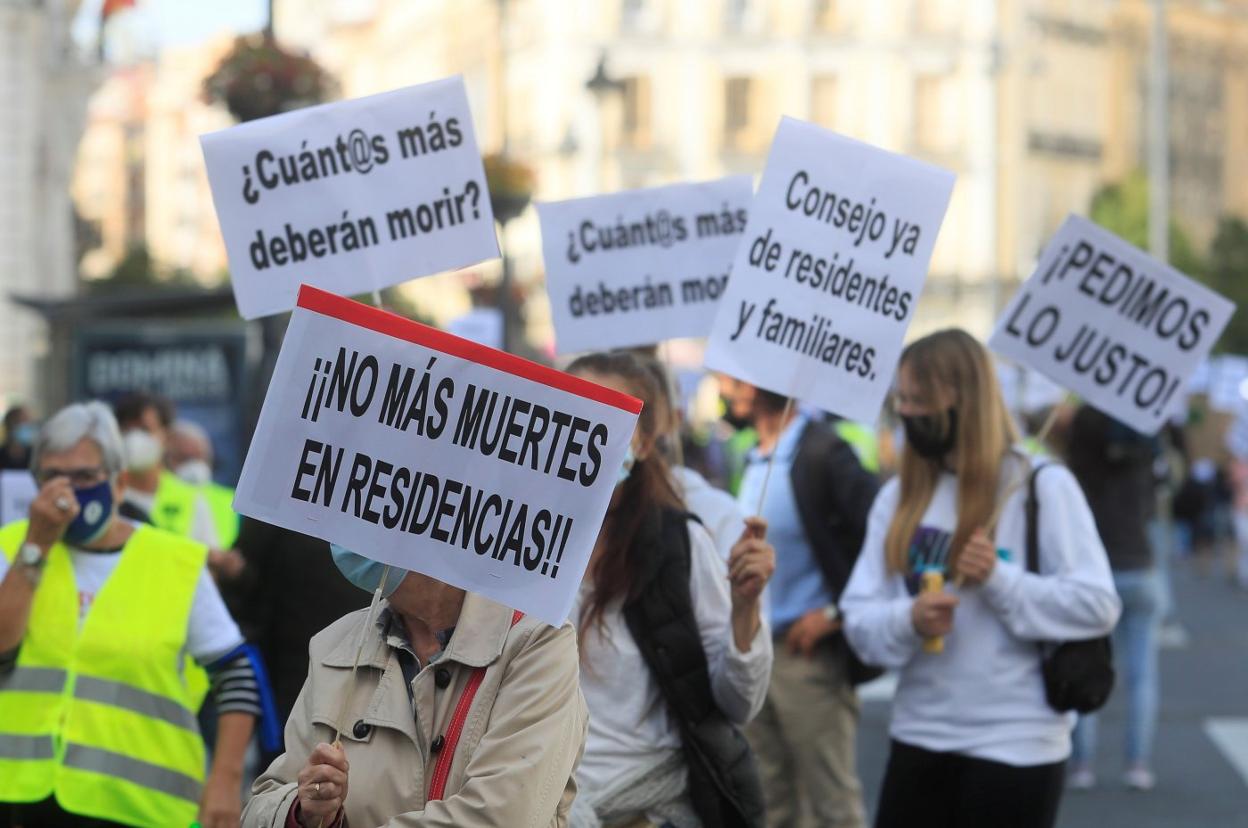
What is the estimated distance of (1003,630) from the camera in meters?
5.30

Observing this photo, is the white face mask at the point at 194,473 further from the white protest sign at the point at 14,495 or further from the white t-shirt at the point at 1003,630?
the white t-shirt at the point at 1003,630

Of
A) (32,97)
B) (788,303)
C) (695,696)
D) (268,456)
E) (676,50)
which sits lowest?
(695,696)

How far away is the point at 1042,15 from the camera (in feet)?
237

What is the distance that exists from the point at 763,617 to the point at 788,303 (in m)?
1.03

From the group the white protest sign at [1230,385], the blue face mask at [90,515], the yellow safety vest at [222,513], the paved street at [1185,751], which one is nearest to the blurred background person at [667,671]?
the blue face mask at [90,515]

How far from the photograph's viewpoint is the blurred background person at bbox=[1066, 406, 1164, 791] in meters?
9.61

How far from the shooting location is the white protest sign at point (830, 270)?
5.51m

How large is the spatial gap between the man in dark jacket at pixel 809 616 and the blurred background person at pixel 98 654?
2087mm

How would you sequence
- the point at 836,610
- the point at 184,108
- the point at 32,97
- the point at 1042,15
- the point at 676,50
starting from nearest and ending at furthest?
the point at 836,610 < the point at 32,97 < the point at 676,50 < the point at 1042,15 < the point at 184,108

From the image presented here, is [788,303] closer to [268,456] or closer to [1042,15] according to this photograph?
[268,456]

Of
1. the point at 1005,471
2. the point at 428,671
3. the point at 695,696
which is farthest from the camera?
the point at 1005,471

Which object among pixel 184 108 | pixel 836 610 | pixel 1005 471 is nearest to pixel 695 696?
pixel 1005 471

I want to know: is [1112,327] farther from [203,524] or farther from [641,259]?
[203,524]

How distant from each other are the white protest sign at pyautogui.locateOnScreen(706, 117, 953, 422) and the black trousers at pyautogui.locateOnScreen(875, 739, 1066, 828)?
0.95m
